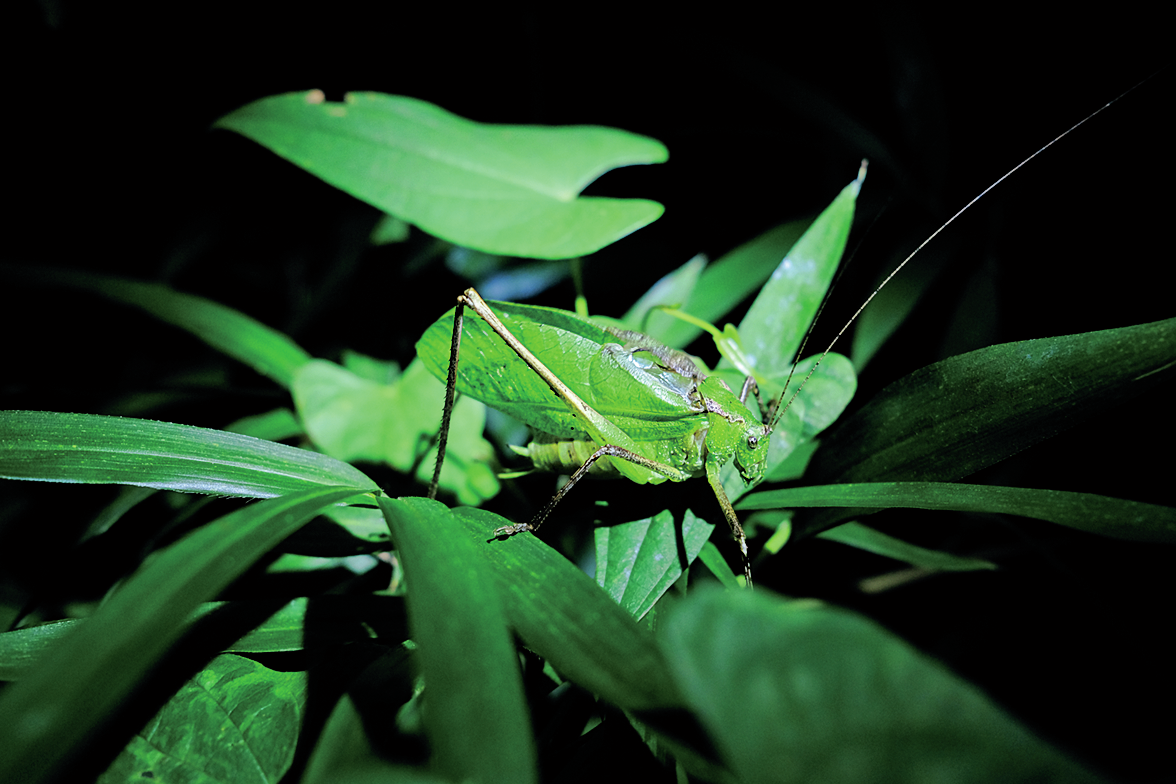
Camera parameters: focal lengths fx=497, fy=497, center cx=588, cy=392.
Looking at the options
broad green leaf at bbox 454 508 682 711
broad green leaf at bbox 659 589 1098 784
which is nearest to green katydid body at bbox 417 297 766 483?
broad green leaf at bbox 454 508 682 711

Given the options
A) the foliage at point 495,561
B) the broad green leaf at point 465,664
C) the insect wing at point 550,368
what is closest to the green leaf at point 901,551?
the foliage at point 495,561

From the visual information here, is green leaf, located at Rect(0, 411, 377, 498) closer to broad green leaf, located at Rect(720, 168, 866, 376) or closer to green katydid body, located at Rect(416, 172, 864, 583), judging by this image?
green katydid body, located at Rect(416, 172, 864, 583)

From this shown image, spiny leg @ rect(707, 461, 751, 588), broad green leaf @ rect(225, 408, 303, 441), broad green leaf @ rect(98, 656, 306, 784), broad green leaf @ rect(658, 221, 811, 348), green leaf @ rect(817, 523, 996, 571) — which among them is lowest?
green leaf @ rect(817, 523, 996, 571)

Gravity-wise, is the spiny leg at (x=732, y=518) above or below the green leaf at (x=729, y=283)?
below

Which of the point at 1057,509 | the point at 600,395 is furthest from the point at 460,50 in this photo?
the point at 1057,509

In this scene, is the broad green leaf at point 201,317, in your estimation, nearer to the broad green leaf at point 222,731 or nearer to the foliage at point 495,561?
the foliage at point 495,561

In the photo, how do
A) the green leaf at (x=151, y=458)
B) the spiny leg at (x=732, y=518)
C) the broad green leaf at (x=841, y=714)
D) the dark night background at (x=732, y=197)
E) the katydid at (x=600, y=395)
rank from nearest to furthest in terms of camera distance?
the broad green leaf at (x=841, y=714) < the green leaf at (x=151, y=458) < the spiny leg at (x=732, y=518) < the katydid at (x=600, y=395) < the dark night background at (x=732, y=197)
